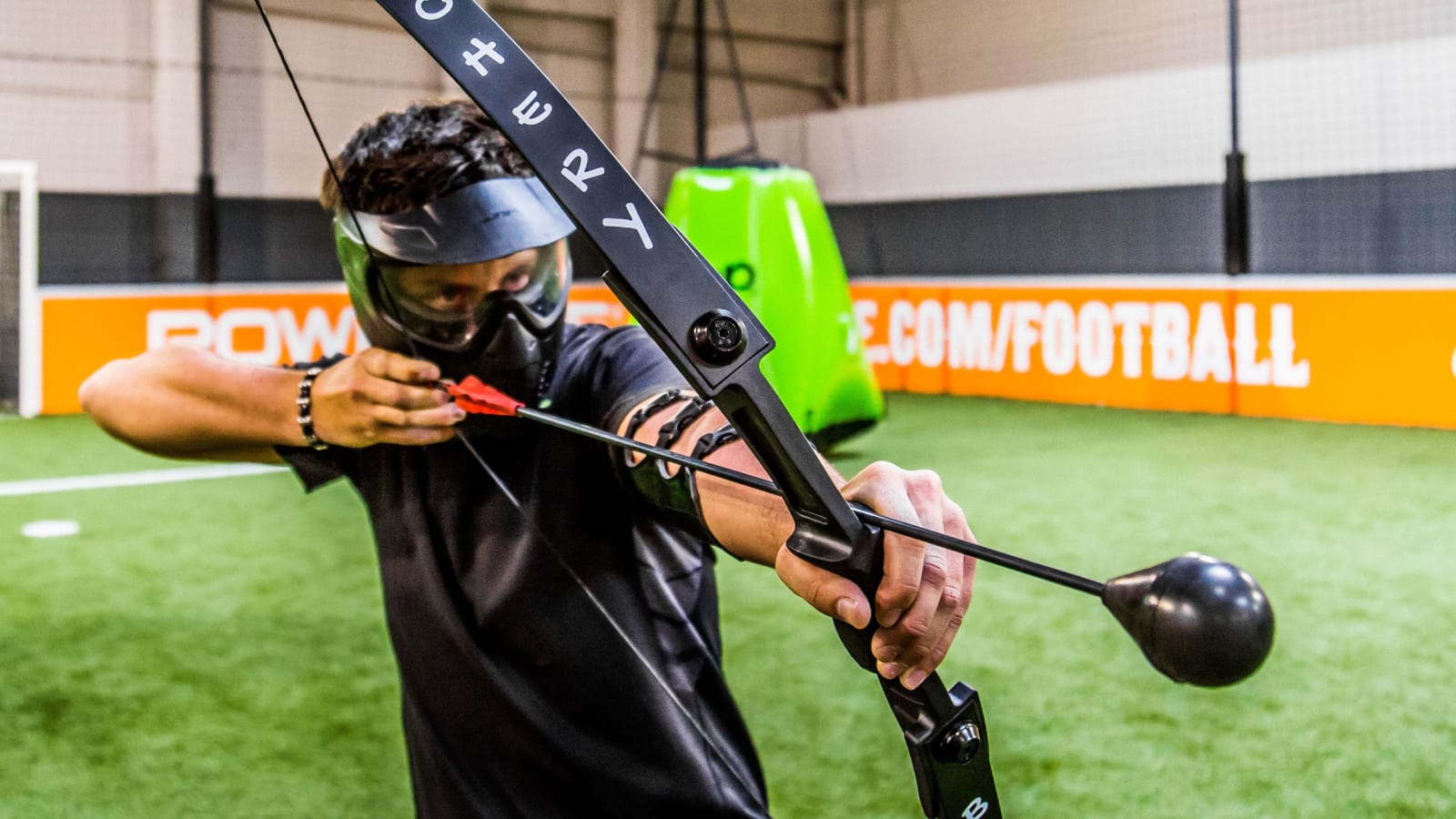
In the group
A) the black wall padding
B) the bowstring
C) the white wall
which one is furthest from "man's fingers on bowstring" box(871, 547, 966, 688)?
the white wall

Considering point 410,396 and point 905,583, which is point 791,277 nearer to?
point 410,396

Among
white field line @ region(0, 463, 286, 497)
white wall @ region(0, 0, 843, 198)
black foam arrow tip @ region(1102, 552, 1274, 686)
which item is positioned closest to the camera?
black foam arrow tip @ region(1102, 552, 1274, 686)

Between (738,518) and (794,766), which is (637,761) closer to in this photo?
(738,518)

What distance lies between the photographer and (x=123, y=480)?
5117 mm

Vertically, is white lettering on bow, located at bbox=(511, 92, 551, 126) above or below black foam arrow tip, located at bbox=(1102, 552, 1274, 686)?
above

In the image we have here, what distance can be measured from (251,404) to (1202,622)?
1017mm

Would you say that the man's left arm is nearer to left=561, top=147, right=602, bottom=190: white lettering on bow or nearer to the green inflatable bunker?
left=561, top=147, right=602, bottom=190: white lettering on bow

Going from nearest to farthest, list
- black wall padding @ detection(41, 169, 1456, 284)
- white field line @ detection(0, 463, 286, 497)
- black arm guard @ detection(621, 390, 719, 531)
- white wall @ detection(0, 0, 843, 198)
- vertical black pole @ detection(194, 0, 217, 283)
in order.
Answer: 1. black arm guard @ detection(621, 390, 719, 531)
2. white field line @ detection(0, 463, 286, 497)
3. black wall padding @ detection(41, 169, 1456, 284)
4. white wall @ detection(0, 0, 843, 198)
5. vertical black pole @ detection(194, 0, 217, 283)

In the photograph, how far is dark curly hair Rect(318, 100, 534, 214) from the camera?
112 centimetres

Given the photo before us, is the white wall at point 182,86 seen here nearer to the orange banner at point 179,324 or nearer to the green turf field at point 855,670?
the orange banner at point 179,324

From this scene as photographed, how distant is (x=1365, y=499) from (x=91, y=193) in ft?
22.2

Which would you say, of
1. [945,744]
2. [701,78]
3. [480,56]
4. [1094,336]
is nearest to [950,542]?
[945,744]

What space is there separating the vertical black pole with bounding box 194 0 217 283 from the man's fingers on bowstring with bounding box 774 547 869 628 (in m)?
7.73

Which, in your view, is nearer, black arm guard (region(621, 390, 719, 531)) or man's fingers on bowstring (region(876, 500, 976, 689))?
man's fingers on bowstring (region(876, 500, 976, 689))
